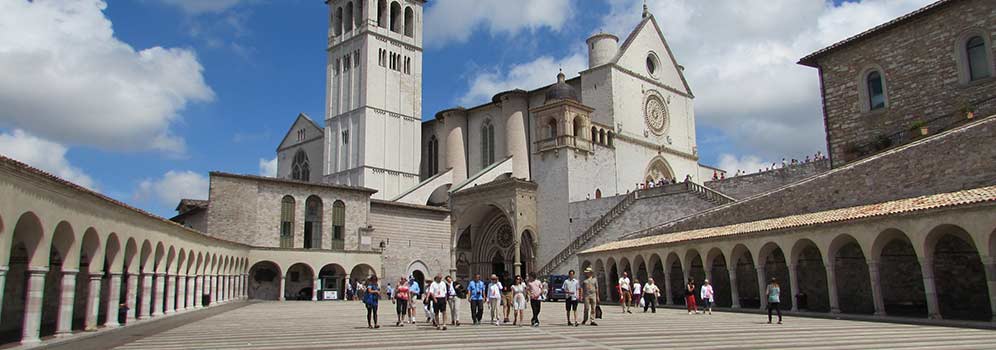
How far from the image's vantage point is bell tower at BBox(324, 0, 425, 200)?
2354 inches

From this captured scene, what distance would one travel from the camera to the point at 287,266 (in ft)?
133

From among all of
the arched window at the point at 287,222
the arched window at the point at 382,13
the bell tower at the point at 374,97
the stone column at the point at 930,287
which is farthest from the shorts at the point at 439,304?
the arched window at the point at 382,13

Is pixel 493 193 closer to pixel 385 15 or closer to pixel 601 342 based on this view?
pixel 385 15

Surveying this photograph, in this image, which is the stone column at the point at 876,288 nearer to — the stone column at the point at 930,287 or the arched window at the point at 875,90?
the stone column at the point at 930,287

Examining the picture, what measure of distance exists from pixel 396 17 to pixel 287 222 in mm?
28470

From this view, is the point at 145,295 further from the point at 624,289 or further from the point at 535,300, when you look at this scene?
the point at 624,289

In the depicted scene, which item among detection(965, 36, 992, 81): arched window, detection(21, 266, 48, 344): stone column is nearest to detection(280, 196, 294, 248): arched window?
detection(21, 266, 48, 344): stone column

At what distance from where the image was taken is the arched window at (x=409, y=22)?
214 feet

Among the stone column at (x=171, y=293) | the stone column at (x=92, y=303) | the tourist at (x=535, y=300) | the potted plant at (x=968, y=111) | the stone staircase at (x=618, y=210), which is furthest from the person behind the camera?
the stone staircase at (x=618, y=210)

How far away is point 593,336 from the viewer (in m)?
14.8

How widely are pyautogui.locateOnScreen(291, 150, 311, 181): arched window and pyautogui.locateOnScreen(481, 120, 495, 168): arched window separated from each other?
18.8 meters

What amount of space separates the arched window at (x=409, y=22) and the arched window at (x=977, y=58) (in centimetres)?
4742

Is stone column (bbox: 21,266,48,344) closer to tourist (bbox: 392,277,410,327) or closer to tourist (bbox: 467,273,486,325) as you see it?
tourist (bbox: 392,277,410,327)

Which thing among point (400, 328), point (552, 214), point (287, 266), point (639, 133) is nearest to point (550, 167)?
point (552, 214)
